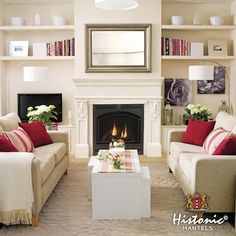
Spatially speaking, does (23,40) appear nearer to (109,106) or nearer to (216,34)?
(109,106)

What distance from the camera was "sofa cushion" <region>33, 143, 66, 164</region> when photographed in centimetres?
503

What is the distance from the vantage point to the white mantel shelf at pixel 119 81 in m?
6.96

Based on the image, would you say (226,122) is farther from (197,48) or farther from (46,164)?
(197,48)

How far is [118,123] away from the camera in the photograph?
23.9 feet

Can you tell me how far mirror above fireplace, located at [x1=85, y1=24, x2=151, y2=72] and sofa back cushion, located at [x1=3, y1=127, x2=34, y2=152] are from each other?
2311mm

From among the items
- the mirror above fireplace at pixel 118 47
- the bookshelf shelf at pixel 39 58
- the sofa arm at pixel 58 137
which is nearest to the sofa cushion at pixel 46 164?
the sofa arm at pixel 58 137

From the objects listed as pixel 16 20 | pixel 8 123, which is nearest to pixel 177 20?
pixel 16 20

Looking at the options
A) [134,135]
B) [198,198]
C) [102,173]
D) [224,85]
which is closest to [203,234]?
[198,198]

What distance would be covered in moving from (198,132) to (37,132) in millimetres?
2154

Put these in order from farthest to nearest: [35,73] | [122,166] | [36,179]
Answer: [35,73] < [122,166] < [36,179]

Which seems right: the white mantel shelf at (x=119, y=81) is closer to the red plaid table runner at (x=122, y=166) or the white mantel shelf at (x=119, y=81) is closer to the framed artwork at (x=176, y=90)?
the framed artwork at (x=176, y=90)

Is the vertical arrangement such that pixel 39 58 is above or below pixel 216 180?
above

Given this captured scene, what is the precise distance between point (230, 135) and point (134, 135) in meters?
3.16

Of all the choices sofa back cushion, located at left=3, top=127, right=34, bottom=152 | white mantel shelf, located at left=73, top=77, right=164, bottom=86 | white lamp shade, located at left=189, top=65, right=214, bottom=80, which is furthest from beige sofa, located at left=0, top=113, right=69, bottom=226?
white lamp shade, located at left=189, top=65, right=214, bottom=80
